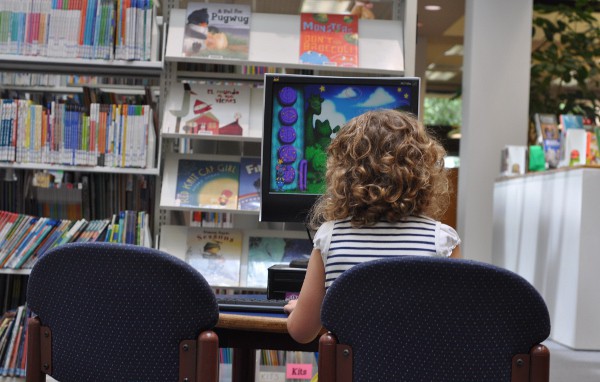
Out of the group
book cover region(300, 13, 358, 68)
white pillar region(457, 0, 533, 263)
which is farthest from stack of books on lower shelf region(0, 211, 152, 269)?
white pillar region(457, 0, 533, 263)

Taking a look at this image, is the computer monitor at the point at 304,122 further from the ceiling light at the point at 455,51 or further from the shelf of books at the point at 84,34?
the ceiling light at the point at 455,51

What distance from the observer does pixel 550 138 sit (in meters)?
5.91

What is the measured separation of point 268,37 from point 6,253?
1451 mm

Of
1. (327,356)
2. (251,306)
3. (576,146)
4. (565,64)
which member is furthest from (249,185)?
(565,64)

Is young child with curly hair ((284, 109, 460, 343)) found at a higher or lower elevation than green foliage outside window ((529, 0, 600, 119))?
lower

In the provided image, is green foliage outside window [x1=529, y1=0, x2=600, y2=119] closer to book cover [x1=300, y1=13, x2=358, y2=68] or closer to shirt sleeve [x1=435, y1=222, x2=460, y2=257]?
book cover [x1=300, y1=13, x2=358, y2=68]

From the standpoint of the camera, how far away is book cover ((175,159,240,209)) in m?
3.60

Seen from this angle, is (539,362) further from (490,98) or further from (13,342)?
(490,98)

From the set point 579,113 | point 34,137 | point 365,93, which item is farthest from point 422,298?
point 579,113

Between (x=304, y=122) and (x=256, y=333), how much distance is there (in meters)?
0.88

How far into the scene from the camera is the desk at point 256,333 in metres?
1.65

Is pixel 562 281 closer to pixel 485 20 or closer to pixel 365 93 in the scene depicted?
pixel 485 20

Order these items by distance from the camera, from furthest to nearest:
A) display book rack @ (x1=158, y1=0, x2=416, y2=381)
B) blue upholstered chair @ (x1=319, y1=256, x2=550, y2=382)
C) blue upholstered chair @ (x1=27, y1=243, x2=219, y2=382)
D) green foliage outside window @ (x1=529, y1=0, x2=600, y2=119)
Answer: green foliage outside window @ (x1=529, y1=0, x2=600, y2=119) < display book rack @ (x1=158, y1=0, x2=416, y2=381) < blue upholstered chair @ (x1=27, y1=243, x2=219, y2=382) < blue upholstered chair @ (x1=319, y1=256, x2=550, y2=382)

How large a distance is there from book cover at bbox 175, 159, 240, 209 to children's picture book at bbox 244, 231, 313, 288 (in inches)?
7.1
